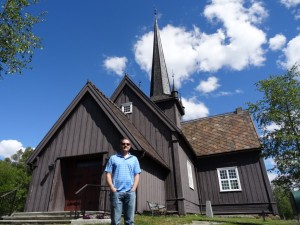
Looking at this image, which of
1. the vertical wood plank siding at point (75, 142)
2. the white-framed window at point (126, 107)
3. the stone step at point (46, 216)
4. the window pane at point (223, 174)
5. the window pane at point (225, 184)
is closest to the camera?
the stone step at point (46, 216)

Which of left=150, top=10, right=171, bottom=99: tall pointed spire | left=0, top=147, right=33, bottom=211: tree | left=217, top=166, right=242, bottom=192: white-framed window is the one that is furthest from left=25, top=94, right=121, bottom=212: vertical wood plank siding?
left=0, top=147, right=33, bottom=211: tree

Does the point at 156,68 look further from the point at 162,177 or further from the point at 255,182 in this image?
the point at 255,182

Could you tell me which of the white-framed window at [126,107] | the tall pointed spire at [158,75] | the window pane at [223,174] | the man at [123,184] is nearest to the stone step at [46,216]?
the man at [123,184]

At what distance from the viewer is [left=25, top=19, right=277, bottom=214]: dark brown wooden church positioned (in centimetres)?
1259

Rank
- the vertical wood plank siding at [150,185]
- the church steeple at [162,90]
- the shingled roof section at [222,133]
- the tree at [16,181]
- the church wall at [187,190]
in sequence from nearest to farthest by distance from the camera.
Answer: the vertical wood plank siding at [150,185]
the church wall at [187,190]
the church steeple at [162,90]
the shingled roof section at [222,133]
the tree at [16,181]

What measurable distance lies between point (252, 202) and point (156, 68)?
41.6 ft

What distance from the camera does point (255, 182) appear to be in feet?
57.9

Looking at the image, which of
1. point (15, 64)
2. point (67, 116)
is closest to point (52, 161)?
point (67, 116)

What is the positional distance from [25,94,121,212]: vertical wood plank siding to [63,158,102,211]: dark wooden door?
2.29ft

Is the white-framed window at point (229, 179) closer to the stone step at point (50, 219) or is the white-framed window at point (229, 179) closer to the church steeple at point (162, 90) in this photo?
the church steeple at point (162, 90)

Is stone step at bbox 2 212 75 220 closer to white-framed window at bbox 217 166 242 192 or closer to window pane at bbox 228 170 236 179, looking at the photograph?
white-framed window at bbox 217 166 242 192

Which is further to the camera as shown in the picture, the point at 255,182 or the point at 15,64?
the point at 255,182

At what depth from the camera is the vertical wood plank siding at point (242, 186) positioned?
1720 cm

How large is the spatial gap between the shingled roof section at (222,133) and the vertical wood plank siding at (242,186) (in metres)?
0.59
